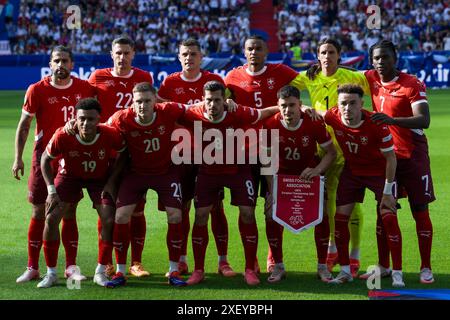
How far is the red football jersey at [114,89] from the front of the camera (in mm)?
9039

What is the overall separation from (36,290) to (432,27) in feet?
101

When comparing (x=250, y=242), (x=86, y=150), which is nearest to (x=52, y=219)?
(x=86, y=150)

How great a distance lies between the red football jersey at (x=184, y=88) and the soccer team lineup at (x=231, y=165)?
0.46 m

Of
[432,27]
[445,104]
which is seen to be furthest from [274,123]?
[432,27]

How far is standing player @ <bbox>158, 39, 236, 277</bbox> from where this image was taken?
8.76 metres

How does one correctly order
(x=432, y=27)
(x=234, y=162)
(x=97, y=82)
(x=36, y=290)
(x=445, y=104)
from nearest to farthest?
(x=36, y=290) → (x=234, y=162) → (x=97, y=82) → (x=445, y=104) → (x=432, y=27)

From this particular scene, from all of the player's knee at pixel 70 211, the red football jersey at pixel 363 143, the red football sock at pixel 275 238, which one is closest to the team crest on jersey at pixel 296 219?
the red football sock at pixel 275 238

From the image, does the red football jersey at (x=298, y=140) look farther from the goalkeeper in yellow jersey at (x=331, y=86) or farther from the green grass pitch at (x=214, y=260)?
the green grass pitch at (x=214, y=260)

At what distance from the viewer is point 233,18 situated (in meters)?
38.0

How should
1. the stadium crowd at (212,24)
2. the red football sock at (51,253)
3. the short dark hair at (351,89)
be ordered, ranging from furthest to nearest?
the stadium crowd at (212,24)
the red football sock at (51,253)
the short dark hair at (351,89)

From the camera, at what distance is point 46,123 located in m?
8.62

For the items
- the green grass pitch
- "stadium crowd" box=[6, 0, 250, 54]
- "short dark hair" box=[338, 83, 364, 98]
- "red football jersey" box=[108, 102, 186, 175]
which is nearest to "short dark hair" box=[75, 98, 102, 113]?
"red football jersey" box=[108, 102, 186, 175]

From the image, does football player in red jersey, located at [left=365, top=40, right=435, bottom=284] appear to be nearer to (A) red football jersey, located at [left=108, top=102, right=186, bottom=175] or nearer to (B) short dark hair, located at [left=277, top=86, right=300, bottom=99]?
(B) short dark hair, located at [left=277, top=86, right=300, bottom=99]
